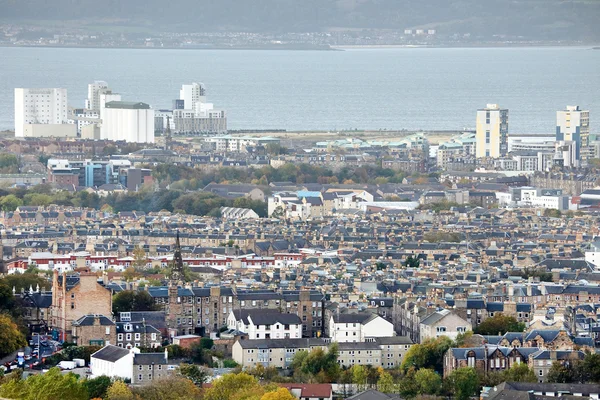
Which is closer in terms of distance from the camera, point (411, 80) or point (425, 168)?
point (425, 168)

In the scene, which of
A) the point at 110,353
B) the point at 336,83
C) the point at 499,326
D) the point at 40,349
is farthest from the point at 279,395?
the point at 336,83

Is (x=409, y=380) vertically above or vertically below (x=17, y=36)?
below

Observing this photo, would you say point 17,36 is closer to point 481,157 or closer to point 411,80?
point 411,80

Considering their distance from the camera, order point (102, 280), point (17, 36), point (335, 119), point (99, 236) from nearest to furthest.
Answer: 1. point (102, 280)
2. point (99, 236)
3. point (335, 119)
4. point (17, 36)

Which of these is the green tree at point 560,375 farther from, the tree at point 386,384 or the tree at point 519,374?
the tree at point 386,384

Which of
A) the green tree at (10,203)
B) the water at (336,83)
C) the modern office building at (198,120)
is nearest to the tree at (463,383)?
the green tree at (10,203)

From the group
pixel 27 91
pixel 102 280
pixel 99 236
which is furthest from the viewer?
pixel 27 91

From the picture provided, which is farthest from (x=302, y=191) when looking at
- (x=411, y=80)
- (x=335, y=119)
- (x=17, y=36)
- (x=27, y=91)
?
(x=17, y=36)

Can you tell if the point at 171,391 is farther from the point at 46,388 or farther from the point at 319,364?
the point at 319,364
